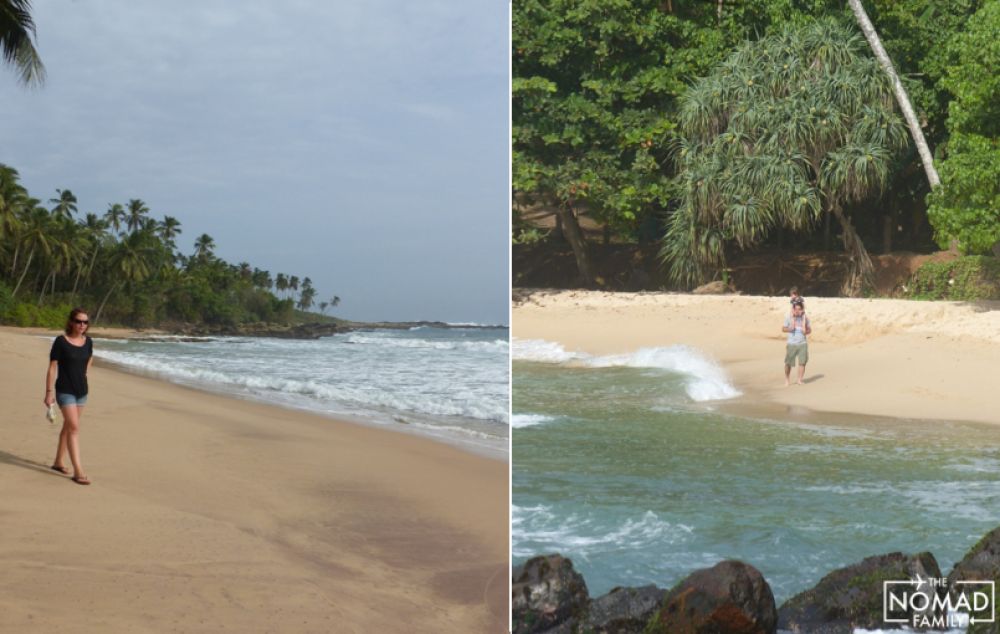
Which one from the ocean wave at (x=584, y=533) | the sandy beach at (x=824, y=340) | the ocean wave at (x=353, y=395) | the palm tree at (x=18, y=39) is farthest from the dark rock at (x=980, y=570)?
the palm tree at (x=18, y=39)

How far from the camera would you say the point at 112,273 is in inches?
1124

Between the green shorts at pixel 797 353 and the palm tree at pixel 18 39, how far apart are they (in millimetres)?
8242

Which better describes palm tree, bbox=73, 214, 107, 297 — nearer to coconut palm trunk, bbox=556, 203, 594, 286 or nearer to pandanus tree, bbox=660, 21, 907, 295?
coconut palm trunk, bbox=556, 203, 594, 286

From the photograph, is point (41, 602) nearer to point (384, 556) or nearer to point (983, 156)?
point (384, 556)

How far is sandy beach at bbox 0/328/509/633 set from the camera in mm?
3250

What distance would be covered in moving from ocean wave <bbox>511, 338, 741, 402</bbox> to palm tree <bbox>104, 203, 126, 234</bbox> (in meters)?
35.0

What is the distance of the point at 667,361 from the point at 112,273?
27271 mm

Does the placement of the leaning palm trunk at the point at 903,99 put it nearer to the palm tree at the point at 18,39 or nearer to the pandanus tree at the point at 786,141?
the pandanus tree at the point at 786,141

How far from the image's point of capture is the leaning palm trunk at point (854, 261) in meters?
3.40

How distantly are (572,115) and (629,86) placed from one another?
0.20 m

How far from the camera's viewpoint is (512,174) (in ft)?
11.2

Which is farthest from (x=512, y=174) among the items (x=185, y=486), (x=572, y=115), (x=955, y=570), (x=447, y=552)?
(x=185, y=486)

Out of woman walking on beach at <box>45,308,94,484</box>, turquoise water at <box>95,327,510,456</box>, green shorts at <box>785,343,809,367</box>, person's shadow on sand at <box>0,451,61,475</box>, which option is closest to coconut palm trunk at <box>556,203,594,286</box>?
green shorts at <box>785,343,809,367</box>

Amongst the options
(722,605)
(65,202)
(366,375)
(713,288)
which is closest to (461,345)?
(366,375)
